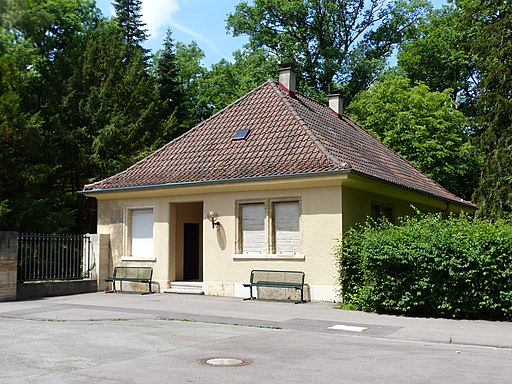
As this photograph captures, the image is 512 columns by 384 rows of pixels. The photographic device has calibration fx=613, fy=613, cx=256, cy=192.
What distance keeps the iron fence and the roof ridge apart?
318 inches

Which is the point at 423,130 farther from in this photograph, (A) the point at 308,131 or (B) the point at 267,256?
(B) the point at 267,256

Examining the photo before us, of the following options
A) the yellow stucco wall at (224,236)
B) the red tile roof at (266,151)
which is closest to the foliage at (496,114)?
the red tile roof at (266,151)

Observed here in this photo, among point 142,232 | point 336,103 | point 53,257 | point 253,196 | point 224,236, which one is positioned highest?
point 336,103

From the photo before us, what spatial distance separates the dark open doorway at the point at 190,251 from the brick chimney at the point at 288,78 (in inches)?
242

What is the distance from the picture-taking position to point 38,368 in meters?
8.02

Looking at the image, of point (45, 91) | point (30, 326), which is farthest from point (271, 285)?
point (45, 91)

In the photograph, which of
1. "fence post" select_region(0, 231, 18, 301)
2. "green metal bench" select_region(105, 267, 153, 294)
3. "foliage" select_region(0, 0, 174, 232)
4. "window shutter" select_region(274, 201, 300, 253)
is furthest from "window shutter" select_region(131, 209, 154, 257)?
"foliage" select_region(0, 0, 174, 232)

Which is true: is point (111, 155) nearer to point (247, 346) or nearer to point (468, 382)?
point (247, 346)

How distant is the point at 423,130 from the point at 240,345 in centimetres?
2397

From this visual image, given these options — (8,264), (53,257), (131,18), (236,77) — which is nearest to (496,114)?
(53,257)

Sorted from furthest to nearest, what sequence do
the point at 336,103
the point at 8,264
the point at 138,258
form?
the point at 336,103 → the point at 138,258 → the point at 8,264

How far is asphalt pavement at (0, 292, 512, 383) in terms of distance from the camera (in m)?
7.82

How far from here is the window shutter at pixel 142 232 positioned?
20.5 metres

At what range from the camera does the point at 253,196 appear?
59.9ft
